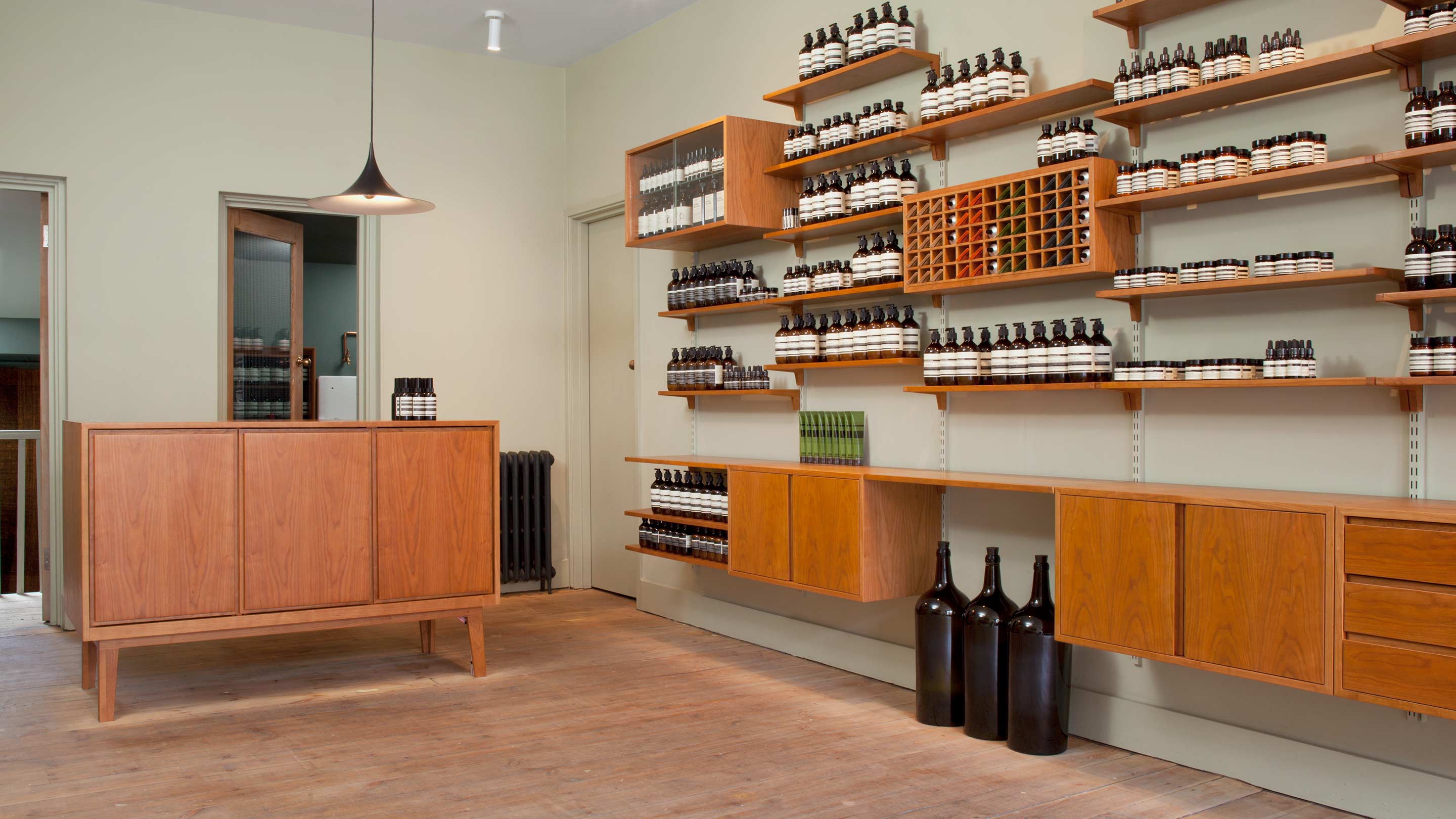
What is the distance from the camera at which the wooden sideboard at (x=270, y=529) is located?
3.69m

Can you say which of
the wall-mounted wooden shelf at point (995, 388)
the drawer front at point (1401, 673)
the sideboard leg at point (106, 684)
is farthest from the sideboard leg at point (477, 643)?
the drawer front at point (1401, 673)

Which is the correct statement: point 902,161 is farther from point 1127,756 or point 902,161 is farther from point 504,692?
point 504,692

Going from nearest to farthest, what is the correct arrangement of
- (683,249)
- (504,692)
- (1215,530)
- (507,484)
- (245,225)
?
(1215,530)
(504,692)
(683,249)
(245,225)
(507,484)

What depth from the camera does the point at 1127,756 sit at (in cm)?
328

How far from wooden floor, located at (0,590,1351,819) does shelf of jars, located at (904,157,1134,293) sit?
59.9 inches

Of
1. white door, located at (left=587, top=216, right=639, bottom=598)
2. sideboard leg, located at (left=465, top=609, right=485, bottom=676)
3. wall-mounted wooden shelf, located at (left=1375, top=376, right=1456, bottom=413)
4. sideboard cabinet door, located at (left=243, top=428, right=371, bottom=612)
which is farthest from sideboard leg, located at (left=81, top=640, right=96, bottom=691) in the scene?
wall-mounted wooden shelf, located at (left=1375, top=376, right=1456, bottom=413)

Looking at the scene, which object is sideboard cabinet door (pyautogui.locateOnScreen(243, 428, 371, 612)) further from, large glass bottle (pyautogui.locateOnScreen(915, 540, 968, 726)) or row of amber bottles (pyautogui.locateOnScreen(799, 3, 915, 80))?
row of amber bottles (pyautogui.locateOnScreen(799, 3, 915, 80))

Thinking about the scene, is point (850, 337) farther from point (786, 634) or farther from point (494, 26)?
point (494, 26)

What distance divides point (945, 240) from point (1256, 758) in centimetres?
189

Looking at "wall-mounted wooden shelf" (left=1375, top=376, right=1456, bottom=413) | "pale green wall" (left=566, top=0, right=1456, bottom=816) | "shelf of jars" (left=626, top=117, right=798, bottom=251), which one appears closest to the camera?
"wall-mounted wooden shelf" (left=1375, top=376, right=1456, bottom=413)

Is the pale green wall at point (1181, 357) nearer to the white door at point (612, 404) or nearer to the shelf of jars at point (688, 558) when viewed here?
the shelf of jars at point (688, 558)

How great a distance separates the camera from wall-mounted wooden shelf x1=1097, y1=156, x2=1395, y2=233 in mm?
2676

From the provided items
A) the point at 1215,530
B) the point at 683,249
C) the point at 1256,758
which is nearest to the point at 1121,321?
the point at 1215,530

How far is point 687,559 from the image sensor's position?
484 centimetres
